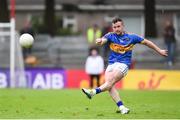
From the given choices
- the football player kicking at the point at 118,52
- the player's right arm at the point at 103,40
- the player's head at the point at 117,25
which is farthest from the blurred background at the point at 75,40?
the player's head at the point at 117,25

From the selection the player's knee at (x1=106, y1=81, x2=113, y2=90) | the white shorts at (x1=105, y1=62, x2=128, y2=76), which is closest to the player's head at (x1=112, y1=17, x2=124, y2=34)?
the white shorts at (x1=105, y1=62, x2=128, y2=76)

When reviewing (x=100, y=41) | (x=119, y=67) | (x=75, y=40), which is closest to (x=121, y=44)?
(x=119, y=67)

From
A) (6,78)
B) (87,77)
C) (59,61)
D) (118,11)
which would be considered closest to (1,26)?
(6,78)

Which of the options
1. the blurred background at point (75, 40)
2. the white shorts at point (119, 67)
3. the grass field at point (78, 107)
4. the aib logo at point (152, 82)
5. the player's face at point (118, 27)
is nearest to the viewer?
the grass field at point (78, 107)

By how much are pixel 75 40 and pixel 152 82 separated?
1117 cm

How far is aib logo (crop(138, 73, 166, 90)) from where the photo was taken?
106 feet

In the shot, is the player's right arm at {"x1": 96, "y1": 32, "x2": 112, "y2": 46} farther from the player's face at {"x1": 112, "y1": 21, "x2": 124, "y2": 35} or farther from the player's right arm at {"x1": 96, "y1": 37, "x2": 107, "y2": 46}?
the player's face at {"x1": 112, "y1": 21, "x2": 124, "y2": 35}

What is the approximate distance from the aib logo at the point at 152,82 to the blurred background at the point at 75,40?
45 millimetres

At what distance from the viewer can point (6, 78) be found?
3288 cm

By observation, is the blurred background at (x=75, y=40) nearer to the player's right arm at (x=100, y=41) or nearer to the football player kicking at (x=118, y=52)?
the football player kicking at (x=118, y=52)

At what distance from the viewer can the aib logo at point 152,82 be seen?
3231 centimetres

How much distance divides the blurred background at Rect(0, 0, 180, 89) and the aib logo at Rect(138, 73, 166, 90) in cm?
5

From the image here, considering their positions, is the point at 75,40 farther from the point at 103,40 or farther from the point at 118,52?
the point at 103,40

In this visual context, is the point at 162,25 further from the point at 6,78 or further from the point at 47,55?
the point at 6,78
